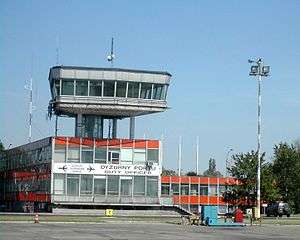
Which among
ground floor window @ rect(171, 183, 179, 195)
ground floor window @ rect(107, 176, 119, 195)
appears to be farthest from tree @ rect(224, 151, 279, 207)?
ground floor window @ rect(171, 183, 179, 195)

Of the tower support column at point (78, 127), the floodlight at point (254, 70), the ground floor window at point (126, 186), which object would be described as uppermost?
the floodlight at point (254, 70)

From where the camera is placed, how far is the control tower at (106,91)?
250 feet

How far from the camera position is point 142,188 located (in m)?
79.1

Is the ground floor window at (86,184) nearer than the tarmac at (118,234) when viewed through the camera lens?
No

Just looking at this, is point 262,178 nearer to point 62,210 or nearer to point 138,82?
point 138,82

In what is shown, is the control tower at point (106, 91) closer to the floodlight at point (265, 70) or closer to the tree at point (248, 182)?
the tree at point (248, 182)

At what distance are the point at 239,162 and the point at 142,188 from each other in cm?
1420

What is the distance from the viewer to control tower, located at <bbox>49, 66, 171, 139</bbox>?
3000 inches

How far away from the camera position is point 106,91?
77.1 meters

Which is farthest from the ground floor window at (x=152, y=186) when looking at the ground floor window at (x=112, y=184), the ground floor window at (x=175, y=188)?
the ground floor window at (x=175, y=188)

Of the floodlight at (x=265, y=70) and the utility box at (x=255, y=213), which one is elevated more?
the floodlight at (x=265, y=70)

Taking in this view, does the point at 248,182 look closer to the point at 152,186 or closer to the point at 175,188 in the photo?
the point at 152,186

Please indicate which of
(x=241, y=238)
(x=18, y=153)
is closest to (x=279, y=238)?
(x=241, y=238)

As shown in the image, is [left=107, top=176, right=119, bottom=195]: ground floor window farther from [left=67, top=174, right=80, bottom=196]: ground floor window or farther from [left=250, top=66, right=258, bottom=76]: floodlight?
[left=250, top=66, right=258, bottom=76]: floodlight
